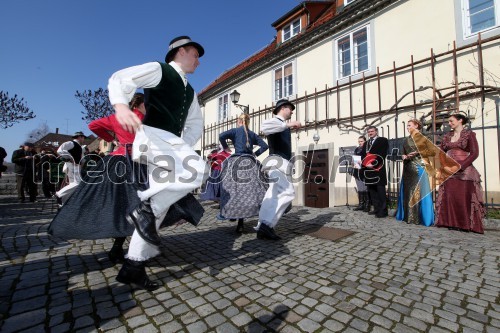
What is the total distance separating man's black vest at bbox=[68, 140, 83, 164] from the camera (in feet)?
18.3

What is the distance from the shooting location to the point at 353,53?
30.3 feet

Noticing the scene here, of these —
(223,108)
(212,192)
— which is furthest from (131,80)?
(223,108)

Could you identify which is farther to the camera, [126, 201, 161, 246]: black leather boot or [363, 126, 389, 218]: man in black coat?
[363, 126, 389, 218]: man in black coat

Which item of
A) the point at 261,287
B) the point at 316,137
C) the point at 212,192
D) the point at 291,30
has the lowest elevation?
the point at 261,287

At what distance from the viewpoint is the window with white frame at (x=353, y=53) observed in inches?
355

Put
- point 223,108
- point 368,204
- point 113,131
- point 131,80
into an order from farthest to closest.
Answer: point 223,108 < point 368,204 < point 113,131 < point 131,80

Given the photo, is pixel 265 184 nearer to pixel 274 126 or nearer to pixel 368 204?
pixel 274 126

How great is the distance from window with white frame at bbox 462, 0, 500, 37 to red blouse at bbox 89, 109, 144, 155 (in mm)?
8415

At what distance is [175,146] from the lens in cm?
211

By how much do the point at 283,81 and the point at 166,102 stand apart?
10622 mm

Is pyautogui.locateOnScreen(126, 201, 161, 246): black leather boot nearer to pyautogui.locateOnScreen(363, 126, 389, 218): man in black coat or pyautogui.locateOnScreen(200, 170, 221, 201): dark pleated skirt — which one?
pyautogui.locateOnScreen(200, 170, 221, 201): dark pleated skirt

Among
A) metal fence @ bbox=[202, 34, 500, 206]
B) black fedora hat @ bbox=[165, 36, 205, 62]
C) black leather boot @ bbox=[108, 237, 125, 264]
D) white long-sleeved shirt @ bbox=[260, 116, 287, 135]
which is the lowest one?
black leather boot @ bbox=[108, 237, 125, 264]

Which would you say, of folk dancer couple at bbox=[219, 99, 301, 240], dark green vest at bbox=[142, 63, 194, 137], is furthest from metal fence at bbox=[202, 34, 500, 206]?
dark green vest at bbox=[142, 63, 194, 137]

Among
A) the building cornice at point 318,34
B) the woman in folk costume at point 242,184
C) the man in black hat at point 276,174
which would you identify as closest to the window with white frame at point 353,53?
the building cornice at point 318,34
